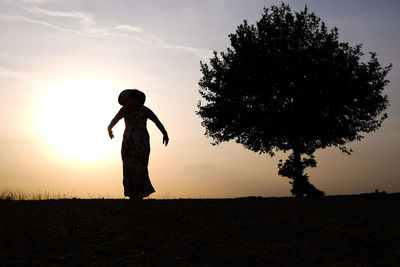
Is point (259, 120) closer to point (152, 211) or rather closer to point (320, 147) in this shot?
point (320, 147)

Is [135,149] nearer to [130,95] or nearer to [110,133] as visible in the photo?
[110,133]

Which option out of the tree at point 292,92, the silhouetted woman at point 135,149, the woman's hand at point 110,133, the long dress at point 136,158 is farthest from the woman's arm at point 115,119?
the tree at point 292,92

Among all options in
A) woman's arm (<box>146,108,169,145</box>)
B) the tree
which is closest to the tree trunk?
the tree

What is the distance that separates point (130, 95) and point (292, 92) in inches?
630

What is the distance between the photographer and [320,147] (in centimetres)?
3017

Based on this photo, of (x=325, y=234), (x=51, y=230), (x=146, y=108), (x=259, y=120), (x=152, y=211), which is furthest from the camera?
(x=259, y=120)

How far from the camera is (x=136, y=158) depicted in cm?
1435

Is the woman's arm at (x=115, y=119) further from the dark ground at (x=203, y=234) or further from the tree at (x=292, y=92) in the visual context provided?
the tree at (x=292, y=92)

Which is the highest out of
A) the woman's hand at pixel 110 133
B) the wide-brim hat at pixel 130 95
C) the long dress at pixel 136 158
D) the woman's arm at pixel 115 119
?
the wide-brim hat at pixel 130 95

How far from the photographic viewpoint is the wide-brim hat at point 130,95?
14.6 meters

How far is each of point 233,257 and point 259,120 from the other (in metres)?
21.2

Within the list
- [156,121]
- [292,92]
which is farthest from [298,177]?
[156,121]

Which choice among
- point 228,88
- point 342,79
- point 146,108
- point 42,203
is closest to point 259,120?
point 228,88

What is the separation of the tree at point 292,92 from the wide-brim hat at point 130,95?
1460 centimetres
